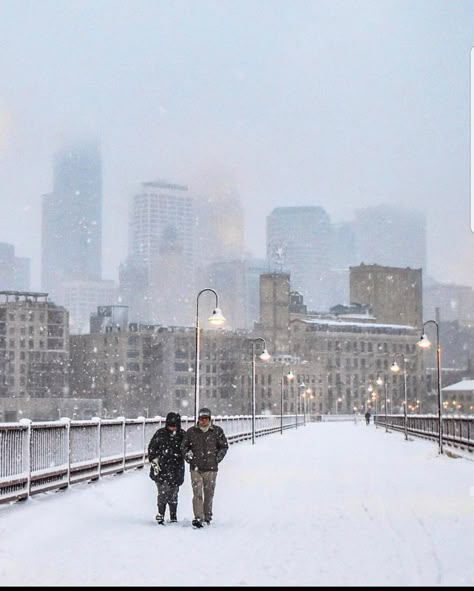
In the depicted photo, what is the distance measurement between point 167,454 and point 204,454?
2.02ft

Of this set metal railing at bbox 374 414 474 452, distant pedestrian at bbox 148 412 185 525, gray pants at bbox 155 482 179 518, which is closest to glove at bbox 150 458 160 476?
distant pedestrian at bbox 148 412 185 525

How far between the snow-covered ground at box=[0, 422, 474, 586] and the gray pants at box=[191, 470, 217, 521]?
0.32 metres

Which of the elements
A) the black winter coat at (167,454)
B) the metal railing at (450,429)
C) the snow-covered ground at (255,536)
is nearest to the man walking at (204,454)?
the black winter coat at (167,454)

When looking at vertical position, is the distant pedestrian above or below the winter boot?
above

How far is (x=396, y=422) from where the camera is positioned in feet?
297

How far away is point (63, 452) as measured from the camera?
22.7 metres

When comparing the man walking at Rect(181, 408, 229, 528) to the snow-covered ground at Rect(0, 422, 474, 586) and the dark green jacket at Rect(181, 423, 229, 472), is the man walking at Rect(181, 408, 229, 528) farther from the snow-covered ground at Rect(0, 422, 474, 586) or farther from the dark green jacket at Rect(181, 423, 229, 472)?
the snow-covered ground at Rect(0, 422, 474, 586)

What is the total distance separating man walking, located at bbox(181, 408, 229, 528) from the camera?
1641 centimetres

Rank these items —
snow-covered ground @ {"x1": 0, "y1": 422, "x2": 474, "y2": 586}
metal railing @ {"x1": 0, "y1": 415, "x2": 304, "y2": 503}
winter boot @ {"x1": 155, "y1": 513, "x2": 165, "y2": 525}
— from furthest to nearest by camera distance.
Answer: metal railing @ {"x1": 0, "y1": 415, "x2": 304, "y2": 503}, winter boot @ {"x1": 155, "y1": 513, "x2": 165, "y2": 525}, snow-covered ground @ {"x1": 0, "y1": 422, "x2": 474, "y2": 586}

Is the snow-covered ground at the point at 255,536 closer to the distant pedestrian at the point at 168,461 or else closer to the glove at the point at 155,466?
the distant pedestrian at the point at 168,461

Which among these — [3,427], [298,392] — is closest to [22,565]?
[3,427]

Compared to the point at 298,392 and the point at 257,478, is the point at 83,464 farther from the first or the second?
the point at 298,392

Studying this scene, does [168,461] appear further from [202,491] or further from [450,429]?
[450,429]

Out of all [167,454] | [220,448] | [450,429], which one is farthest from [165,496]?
[450,429]
